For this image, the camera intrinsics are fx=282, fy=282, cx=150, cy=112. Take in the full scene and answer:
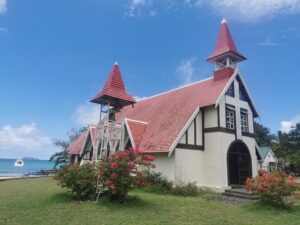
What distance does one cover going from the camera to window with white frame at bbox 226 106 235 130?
20.0 metres

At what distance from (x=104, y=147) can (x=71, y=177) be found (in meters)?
3.14

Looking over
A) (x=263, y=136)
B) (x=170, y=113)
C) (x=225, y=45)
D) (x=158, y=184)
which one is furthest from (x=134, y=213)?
(x=263, y=136)

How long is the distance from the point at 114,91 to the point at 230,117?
8.73 metres

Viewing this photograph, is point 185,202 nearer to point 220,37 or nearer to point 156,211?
point 156,211

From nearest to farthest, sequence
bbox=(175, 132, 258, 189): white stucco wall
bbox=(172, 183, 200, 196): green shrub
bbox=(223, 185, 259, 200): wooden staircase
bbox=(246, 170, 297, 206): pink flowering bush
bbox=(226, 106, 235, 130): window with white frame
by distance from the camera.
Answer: bbox=(246, 170, 297, 206): pink flowering bush
bbox=(223, 185, 259, 200): wooden staircase
bbox=(172, 183, 200, 196): green shrub
bbox=(175, 132, 258, 189): white stucco wall
bbox=(226, 106, 235, 130): window with white frame

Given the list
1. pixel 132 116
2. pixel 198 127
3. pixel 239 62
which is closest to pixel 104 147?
pixel 198 127

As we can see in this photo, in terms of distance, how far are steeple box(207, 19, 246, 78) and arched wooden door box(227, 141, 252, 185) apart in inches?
237

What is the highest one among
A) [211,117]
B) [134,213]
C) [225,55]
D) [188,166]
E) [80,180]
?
[225,55]

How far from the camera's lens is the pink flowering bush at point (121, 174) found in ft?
38.1

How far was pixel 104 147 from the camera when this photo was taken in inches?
610

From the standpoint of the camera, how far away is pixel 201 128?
19.7 m

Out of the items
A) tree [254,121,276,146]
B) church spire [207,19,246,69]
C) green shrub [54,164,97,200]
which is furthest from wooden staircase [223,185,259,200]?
tree [254,121,276,146]

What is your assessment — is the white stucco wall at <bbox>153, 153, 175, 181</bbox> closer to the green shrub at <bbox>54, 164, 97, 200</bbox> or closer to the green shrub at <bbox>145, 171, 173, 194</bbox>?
the green shrub at <bbox>145, 171, 173, 194</bbox>

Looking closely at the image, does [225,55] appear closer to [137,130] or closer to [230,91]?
[230,91]
